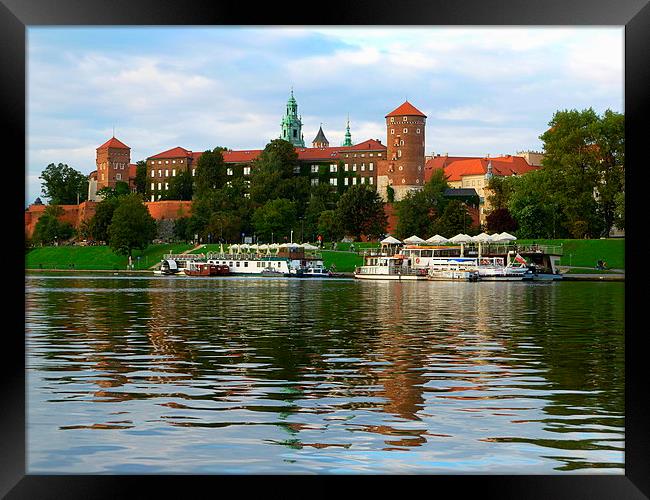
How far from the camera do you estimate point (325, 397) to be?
8.16 m

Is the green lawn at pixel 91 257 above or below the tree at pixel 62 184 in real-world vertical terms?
below

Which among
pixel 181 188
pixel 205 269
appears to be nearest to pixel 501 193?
pixel 205 269

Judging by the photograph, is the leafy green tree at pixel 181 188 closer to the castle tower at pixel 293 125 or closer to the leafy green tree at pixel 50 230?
the leafy green tree at pixel 50 230

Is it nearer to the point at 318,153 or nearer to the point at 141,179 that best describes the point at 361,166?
the point at 318,153

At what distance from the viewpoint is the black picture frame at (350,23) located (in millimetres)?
3898

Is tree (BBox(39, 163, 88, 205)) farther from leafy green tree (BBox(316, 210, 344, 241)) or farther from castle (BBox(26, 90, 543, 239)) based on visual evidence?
leafy green tree (BBox(316, 210, 344, 241))

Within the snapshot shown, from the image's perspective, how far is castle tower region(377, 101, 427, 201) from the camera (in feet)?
284

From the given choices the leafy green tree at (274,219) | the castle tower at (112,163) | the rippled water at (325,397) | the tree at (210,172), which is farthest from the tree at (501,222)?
the castle tower at (112,163)

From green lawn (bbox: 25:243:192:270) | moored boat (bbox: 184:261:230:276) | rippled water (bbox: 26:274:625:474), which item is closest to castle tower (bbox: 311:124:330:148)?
green lawn (bbox: 25:243:192:270)

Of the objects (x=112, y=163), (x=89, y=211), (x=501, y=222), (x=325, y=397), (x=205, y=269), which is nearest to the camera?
(x=325, y=397)

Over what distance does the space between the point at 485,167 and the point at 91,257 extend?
128 feet

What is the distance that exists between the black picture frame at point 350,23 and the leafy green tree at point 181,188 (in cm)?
8846

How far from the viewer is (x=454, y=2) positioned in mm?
4066
